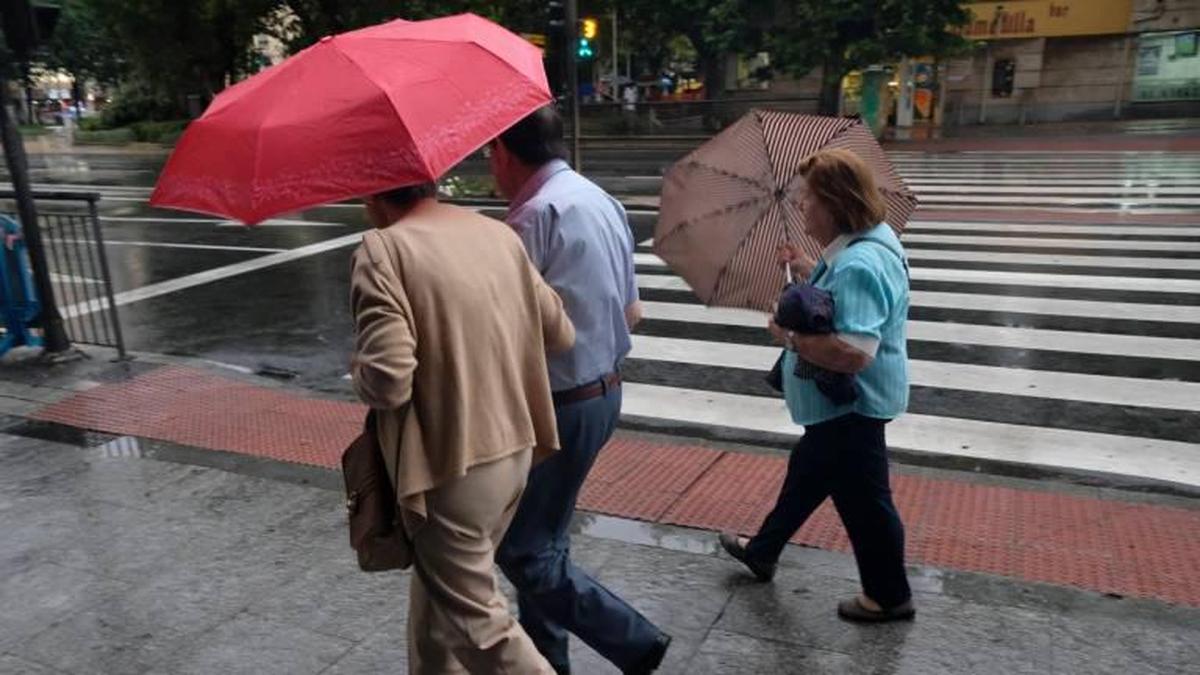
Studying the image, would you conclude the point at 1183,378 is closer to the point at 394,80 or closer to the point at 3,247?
the point at 394,80

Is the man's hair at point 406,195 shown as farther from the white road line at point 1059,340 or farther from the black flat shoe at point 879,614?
the white road line at point 1059,340

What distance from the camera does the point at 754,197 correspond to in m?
3.27

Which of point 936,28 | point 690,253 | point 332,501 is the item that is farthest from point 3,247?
point 936,28

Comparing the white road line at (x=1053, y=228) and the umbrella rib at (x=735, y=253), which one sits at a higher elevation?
the umbrella rib at (x=735, y=253)

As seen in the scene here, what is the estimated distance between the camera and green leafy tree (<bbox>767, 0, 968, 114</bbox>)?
994 inches

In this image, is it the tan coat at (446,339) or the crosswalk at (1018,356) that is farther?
the crosswalk at (1018,356)

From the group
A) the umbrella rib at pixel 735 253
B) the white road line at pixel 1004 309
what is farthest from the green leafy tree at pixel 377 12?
the umbrella rib at pixel 735 253

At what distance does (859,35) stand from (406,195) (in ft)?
82.1

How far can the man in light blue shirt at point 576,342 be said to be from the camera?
2609 mm

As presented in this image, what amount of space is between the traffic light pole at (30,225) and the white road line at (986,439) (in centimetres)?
448

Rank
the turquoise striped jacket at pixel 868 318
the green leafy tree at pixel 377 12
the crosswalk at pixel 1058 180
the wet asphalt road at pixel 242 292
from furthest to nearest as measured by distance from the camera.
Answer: the green leafy tree at pixel 377 12 < the crosswalk at pixel 1058 180 < the wet asphalt road at pixel 242 292 < the turquoise striped jacket at pixel 868 318

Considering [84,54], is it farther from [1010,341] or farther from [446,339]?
[446,339]

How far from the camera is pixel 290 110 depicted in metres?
2.13

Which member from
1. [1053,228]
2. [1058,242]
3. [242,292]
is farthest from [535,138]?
[1053,228]
